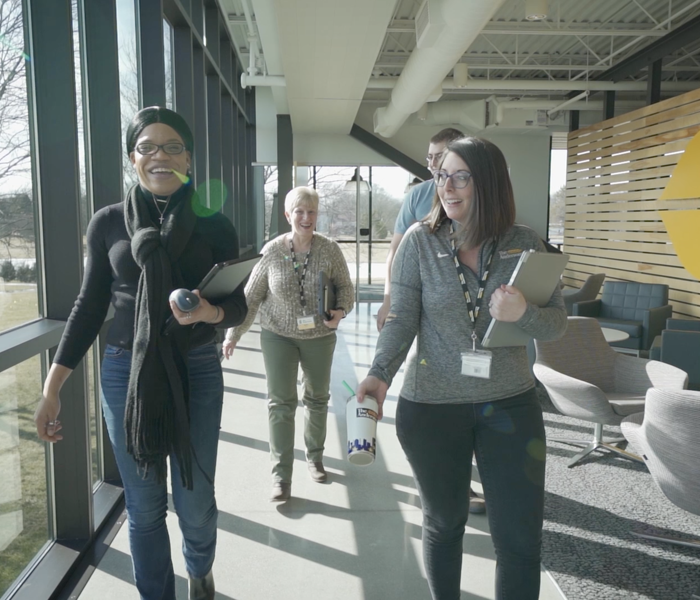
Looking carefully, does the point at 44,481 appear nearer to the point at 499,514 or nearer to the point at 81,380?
the point at 81,380

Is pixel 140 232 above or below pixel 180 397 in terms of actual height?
above

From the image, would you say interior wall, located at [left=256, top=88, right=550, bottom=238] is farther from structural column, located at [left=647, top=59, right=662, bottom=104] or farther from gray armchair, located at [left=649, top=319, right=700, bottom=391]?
gray armchair, located at [left=649, top=319, right=700, bottom=391]

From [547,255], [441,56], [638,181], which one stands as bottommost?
[547,255]

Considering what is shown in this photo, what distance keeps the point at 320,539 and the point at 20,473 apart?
1.33 metres

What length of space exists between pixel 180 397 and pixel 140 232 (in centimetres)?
50

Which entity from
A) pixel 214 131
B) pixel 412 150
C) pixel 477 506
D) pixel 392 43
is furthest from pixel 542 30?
pixel 477 506

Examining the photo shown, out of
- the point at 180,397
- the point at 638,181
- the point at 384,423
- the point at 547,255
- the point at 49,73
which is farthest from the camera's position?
the point at 638,181

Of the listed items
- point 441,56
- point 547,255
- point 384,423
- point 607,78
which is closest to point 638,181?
point 607,78

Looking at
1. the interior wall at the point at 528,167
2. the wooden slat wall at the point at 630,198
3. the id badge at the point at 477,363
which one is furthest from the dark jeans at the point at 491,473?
the interior wall at the point at 528,167

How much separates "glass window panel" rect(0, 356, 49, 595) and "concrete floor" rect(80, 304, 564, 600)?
296 mm

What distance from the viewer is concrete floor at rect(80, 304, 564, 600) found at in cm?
256

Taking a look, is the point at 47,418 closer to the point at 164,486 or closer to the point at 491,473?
the point at 164,486

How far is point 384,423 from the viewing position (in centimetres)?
491

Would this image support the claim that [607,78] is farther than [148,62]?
Yes
